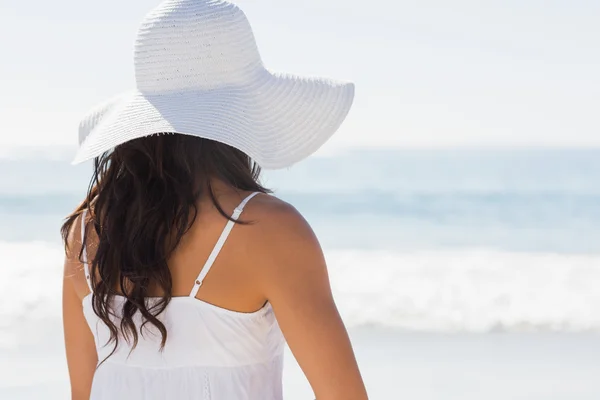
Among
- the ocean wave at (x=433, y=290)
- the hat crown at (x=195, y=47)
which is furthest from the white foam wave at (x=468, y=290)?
the hat crown at (x=195, y=47)

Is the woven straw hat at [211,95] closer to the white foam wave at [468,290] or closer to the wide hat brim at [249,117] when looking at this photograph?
the wide hat brim at [249,117]

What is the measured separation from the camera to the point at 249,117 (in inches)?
57.3

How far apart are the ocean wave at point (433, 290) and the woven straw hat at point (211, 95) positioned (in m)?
4.85

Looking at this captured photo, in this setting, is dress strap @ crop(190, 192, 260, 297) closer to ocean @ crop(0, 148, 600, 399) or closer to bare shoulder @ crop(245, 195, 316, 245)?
bare shoulder @ crop(245, 195, 316, 245)

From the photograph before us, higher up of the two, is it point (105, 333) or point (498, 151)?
point (105, 333)

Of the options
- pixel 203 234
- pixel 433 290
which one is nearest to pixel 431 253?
pixel 433 290

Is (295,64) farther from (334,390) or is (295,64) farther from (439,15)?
(334,390)

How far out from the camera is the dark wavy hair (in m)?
1.36

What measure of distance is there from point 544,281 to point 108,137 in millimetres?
7279

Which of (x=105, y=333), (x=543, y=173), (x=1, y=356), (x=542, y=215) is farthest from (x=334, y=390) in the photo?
(x=543, y=173)

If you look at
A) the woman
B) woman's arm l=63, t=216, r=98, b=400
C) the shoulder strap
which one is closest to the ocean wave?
woman's arm l=63, t=216, r=98, b=400

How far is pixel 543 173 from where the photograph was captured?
1722cm

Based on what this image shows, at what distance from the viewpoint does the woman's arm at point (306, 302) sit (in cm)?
130

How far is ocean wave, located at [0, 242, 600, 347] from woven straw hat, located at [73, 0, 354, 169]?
4845 mm
